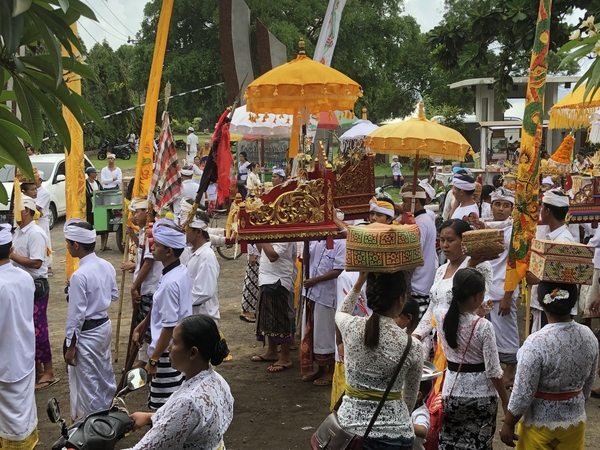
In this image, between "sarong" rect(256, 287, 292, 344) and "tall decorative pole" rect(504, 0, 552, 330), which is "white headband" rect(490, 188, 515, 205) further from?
"sarong" rect(256, 287, 292, 344)

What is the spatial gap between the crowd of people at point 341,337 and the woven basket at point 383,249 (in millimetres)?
75

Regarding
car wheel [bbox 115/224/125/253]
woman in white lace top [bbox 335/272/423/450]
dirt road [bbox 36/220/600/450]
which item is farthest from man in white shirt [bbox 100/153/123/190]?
woman in white lace top [bbox 335/272/423/450]

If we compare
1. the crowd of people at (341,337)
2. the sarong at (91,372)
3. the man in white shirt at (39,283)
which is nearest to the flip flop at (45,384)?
the man in white shirt at (39,283)

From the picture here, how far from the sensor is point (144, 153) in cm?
786

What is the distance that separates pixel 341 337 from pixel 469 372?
2.67 ft

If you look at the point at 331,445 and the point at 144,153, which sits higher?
the point at 144,153

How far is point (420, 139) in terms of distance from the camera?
8398 mm

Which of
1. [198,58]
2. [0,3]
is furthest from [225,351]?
[198,58]

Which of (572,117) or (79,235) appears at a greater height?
(572,117)

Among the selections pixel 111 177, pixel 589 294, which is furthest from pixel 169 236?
pixel 111 177

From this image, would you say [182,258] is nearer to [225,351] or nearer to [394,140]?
[394,140]

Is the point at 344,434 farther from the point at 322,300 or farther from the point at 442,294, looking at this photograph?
the point at 322,300

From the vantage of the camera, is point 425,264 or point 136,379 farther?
point 425,264

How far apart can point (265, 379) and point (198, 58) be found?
3022 centimetres
